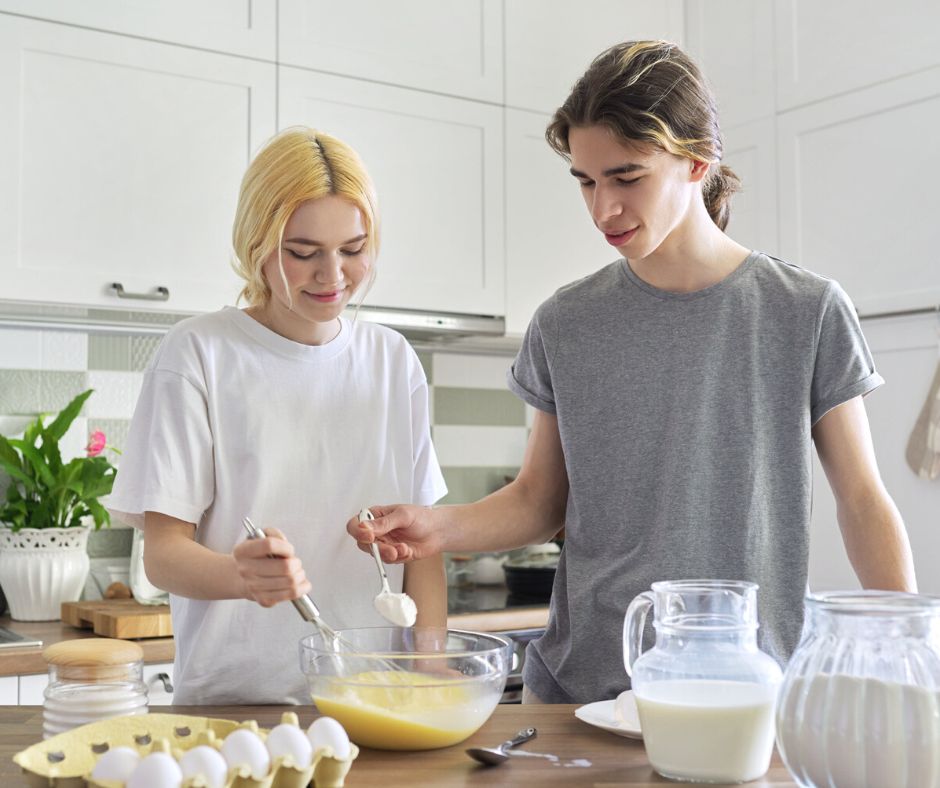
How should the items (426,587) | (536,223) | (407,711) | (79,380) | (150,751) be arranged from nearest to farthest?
(150,751), (407,711), (426,587), (79,380), (536,223)

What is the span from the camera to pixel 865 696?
83 cm

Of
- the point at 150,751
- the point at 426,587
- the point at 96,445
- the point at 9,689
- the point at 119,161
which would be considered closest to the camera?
the point at 150,751

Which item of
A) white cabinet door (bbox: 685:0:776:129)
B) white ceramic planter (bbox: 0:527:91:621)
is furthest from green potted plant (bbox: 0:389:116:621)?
white cabinet door (bbox: 685:0:776:129)

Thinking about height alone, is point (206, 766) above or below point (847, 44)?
below

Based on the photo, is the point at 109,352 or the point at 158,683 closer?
the point at 158,683

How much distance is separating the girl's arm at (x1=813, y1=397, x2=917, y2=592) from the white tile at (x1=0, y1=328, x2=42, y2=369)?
1933 millimetres

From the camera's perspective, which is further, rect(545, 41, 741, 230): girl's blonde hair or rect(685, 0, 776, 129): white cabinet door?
rect(685, 0, 776, 129): white cabinet door

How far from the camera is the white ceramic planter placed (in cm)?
247

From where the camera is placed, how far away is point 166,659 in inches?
88.7

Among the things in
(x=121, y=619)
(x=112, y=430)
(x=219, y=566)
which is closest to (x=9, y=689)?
(x=121, y=619)

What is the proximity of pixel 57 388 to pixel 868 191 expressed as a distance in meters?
2.01

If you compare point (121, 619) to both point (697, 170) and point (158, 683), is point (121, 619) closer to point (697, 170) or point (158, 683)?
point (158, 683)

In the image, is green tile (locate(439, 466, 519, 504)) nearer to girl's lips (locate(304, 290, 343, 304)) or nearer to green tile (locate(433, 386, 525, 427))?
green tile (locate(433, 386, 525, 427))

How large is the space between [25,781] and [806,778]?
2.09 feet
